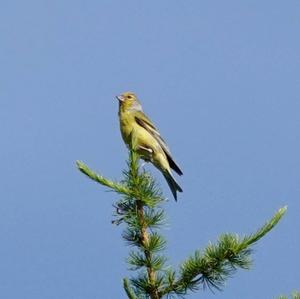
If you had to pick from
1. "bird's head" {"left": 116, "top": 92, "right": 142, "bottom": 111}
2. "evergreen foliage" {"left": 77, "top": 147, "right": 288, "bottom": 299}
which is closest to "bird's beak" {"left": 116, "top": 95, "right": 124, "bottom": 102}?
"bird's head" {"left": 116, "top": 92, "right": 142, "bottom": 111}

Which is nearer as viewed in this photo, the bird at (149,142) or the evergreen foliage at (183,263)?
the evergreen foliage at (183,263)

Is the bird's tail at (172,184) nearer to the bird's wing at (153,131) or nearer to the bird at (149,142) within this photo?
the bird at (149,142)

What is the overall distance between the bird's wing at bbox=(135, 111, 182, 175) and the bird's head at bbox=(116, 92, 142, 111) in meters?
0.24

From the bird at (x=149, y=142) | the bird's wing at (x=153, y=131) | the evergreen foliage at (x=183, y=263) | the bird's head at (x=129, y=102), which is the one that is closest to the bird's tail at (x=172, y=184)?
the bird at (x=149, y=142)

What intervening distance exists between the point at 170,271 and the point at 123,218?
2.08ft

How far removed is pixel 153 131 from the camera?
10414mm

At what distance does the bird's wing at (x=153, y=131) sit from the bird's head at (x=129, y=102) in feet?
0.77

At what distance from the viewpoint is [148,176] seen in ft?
16.5

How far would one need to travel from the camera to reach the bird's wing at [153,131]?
10211 millimetres

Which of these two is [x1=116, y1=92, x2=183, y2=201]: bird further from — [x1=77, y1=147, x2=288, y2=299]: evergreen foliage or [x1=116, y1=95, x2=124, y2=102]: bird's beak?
[x1=77, y1=147, x2=288, y2=299]: evergreen foliage

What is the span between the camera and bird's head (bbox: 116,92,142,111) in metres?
11.1

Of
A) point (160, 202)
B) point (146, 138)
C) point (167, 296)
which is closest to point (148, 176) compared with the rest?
point (160, 202)

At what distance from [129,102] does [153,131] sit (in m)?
1.00

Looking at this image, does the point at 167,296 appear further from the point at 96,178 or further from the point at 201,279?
the point at 96,178
